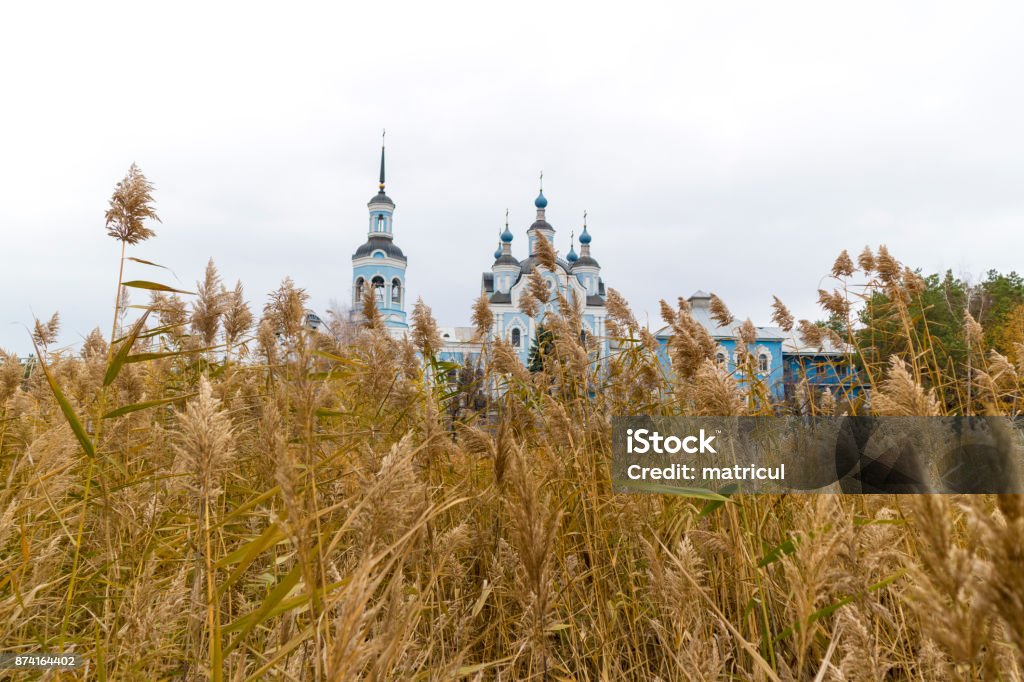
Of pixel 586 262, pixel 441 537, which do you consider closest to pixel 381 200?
pixel 586 262

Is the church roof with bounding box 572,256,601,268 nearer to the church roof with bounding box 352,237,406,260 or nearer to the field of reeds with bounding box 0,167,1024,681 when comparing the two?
the church roof with bounding box 352,237,406,260

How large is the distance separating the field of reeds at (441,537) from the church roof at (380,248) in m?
45.5

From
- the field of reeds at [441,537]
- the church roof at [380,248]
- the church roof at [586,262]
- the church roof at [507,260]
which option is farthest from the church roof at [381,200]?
the field of reeds at [441,537]

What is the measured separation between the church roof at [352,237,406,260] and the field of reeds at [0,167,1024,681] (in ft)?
149

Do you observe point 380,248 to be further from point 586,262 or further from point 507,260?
point 586,262

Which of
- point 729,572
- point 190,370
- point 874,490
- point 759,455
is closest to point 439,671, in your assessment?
point 729,572

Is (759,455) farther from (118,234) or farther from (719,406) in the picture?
(118,234)

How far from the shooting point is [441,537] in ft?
5.83

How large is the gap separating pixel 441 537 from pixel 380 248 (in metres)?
48.0

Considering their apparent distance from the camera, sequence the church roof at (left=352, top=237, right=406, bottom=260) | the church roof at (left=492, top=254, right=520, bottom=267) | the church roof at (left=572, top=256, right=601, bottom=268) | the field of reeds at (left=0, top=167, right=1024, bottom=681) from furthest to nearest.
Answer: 1. the church roof at (left=572, top=256, right=601, bottom=268)
2. the church roof at (left=492, top=254, right=520, bottom=267)
3. the church roof at (left=352, top=237, right=406, bottom=260)
4. the field of reeds at (left=0, top=167, right=1024, bottom=681)

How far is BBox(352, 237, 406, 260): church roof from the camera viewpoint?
47.8 meters

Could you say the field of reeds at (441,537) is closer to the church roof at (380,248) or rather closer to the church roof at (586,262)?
the church roof at (380,248)

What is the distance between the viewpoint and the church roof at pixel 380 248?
47844mm

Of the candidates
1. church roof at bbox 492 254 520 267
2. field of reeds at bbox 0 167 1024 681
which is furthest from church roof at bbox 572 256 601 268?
field of reeds at bbox 0 167 1024 681
